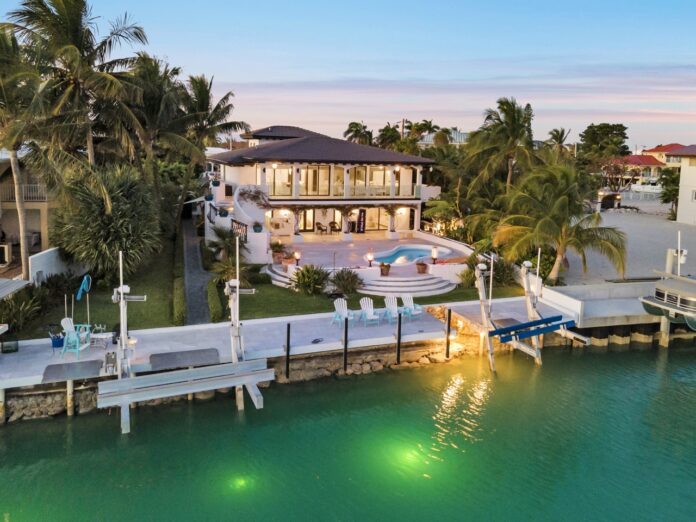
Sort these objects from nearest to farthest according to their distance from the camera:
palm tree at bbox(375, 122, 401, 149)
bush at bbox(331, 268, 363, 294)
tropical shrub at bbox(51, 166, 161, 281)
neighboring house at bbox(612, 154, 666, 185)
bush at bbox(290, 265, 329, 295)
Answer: tropical shrub at bbox(51, 166, 161, 281) → bush at bbox(290, 265, 329, 295) → bush at bbox(331, 268, 363, 294) → palm tree at bbox(375, 122, 401, 149) → neighboring house at bbox(612, 154, 666, 185)

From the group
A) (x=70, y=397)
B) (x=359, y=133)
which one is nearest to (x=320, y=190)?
(x=70, y=397)

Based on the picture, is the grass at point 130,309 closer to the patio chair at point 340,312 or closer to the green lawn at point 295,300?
the green lawn at point 295,300

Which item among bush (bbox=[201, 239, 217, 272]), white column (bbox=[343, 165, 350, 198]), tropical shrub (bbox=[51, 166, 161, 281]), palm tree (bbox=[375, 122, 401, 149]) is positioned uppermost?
palm tree (bbox=[375, 122, 401, 149])

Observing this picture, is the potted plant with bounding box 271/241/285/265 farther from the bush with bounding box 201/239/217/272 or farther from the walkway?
the walkway

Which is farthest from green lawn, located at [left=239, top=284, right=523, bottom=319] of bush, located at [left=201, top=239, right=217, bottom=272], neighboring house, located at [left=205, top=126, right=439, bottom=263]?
neighboring house, located at [left=205, top=126, right=439, bottom=263]

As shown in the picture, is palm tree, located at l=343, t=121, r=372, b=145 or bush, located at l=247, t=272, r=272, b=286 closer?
bush, located at l=247, t=272, r=272, b=286

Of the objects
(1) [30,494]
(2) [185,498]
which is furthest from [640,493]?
(1) [30,494]

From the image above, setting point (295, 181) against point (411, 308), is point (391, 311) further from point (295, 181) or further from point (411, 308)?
point (295, 181)
